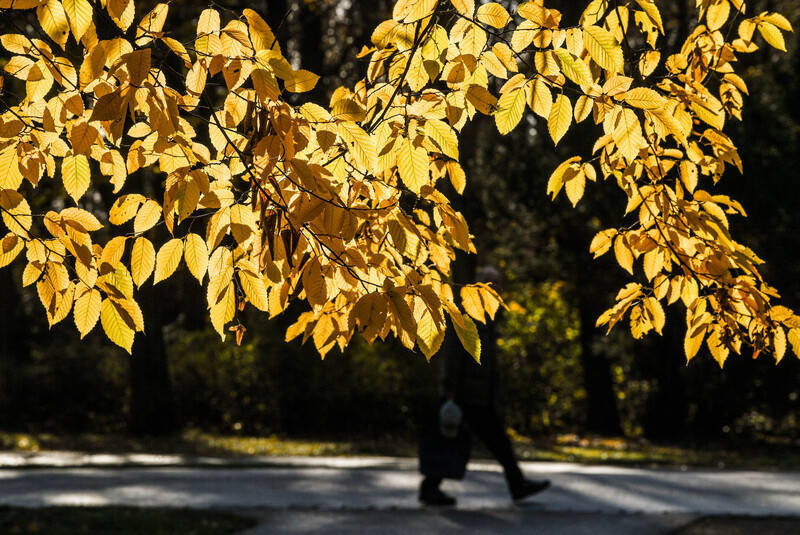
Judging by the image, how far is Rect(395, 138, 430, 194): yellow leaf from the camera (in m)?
2.57

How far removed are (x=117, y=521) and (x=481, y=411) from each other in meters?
2.84

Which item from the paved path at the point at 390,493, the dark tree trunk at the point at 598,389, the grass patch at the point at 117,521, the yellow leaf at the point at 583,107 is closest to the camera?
the yellow leaf at the point at 583,107

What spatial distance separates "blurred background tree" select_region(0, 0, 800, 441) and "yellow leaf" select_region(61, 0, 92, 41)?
11011 mm

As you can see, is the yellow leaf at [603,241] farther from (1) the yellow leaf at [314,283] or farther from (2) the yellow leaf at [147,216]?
(2) the yellow leaf at [147,216]

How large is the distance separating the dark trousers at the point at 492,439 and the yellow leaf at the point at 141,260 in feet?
15.7

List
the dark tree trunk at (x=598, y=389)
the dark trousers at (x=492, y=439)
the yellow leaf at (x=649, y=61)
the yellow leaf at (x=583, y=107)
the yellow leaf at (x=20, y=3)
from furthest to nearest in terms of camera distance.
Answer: the dark tree trunk at (x=598, y=389), the dark trousers at (x=492, y=439), the yellow leaf at (x=649, y=61), the yellow leaf at (x=583, y=107), the yellow leaf at (x=20, y=3)

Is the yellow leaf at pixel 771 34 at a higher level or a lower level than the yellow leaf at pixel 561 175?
higher

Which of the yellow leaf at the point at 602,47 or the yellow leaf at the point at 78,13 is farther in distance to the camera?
the yellow leaf at the point at 602,47

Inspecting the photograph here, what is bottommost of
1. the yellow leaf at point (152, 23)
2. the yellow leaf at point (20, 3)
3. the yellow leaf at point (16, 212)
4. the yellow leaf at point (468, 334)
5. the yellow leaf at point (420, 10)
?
the yellow leaf at point (468, 334)

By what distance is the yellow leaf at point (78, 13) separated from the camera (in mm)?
2227

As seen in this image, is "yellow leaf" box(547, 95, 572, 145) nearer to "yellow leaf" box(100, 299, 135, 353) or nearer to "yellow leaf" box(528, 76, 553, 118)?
"yellow leaf" box(528, 76, 553, 118)

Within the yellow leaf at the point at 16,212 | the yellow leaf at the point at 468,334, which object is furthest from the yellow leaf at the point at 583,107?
the yellow leaf at the point at 16,212

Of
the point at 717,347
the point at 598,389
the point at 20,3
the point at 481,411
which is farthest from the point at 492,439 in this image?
the point at 598,389

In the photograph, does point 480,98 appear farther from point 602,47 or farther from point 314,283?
point 314,283
